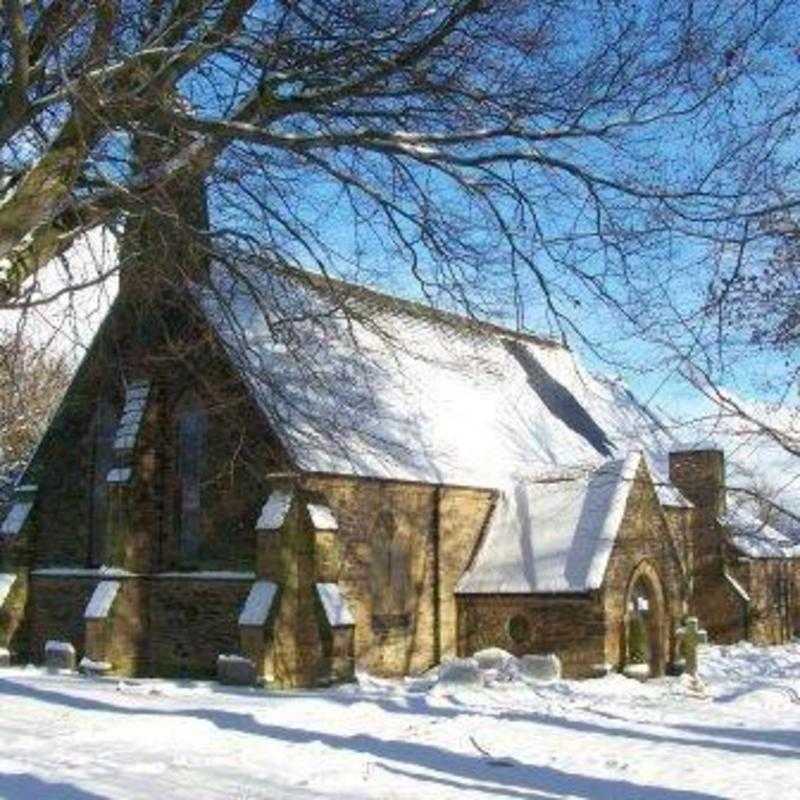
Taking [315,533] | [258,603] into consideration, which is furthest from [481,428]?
[258,603]

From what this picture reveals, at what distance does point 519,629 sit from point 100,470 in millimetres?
10221

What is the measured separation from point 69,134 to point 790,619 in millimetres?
34041

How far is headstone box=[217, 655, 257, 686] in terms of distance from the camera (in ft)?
66.2

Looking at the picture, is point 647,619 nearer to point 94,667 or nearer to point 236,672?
point 236,672

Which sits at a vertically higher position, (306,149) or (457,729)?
(306,149)

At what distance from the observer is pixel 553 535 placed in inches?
1040


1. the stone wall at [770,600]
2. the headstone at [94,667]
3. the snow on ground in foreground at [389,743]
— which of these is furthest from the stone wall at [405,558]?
the stone wall at [770,600]

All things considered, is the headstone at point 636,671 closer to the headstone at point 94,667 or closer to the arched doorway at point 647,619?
the arched doorway at point 647,619

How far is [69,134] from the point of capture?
823 centimetres

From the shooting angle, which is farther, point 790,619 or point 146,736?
point 790,619

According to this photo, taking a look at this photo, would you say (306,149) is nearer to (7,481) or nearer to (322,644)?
(322,644)

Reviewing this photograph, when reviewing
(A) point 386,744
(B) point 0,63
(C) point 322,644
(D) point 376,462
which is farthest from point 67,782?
(D) point 376,462

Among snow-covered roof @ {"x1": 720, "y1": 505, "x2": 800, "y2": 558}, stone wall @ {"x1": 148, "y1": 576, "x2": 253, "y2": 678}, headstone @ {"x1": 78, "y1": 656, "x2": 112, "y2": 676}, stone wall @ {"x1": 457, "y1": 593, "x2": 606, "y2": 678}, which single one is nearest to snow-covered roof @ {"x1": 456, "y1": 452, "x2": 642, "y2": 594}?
stone wall @ {"x1": 457, "y1": 593, "x2": 606, "y2": 678}

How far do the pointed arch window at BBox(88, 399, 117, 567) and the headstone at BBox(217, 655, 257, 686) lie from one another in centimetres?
671
